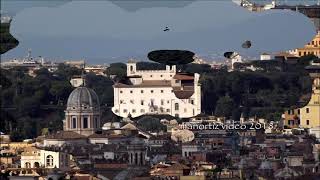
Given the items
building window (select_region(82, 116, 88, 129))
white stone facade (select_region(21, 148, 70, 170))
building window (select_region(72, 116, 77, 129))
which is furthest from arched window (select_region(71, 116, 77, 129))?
white stone facade (select_region(21, 148, 70, 170))

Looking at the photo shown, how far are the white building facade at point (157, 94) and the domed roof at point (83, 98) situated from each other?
318mm

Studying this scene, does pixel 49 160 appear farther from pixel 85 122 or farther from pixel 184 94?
pixel 184 94

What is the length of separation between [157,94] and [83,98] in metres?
1.84

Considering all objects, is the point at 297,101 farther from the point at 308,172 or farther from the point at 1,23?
the point at 1,23

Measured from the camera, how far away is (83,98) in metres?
38.7

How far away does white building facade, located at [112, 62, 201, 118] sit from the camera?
39.2m

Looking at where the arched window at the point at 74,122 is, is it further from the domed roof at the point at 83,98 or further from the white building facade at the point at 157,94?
the white building facade at the point at 157,94

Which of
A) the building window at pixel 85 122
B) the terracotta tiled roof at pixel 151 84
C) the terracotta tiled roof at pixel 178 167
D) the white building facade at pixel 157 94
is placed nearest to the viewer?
the terracotta tiled roof at pixel 178 167

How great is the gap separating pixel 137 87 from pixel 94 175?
842cm

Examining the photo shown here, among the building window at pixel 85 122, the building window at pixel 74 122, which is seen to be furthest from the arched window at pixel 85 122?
the building window at pixel 74 122

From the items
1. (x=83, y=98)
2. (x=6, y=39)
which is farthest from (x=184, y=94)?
(x=6, y=39)

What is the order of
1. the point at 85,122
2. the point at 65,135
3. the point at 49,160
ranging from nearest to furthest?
the point at 49,160 < the point at 65,135 < the point at 85,122

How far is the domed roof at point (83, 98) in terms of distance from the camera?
3866cm

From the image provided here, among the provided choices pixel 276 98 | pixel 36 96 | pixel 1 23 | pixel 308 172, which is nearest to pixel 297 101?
pixel 276 98
